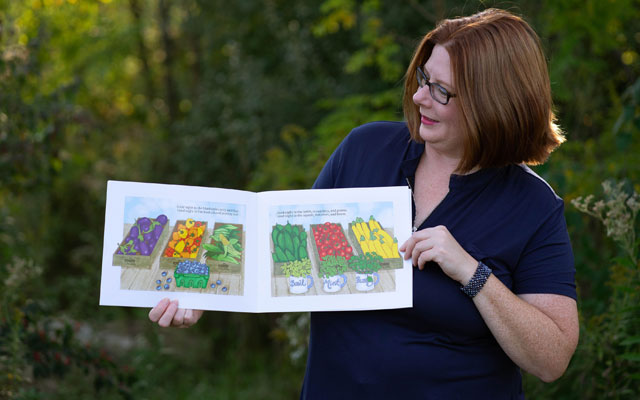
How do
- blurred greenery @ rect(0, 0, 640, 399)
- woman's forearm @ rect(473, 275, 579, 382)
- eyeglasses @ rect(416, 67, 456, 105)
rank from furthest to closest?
1. blurred greenery @ rect(0, 0, 640, 399)
2. eyeglasses @ rect(416, 67, 456, 105)
3. woman's forearm @ rect(473, 275, 579, 382)

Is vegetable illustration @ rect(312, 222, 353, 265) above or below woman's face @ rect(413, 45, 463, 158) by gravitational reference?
below

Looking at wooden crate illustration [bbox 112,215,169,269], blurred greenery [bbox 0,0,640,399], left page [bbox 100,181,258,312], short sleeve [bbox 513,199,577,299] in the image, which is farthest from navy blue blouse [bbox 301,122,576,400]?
blurred greenery [bbox 0,0,640,399]

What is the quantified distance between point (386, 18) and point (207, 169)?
8.25 feet

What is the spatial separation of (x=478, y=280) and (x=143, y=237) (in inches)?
39.9

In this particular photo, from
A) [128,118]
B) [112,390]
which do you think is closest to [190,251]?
[112,390]

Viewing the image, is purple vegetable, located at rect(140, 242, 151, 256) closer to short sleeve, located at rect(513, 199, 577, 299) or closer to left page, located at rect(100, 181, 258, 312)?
left page, located at rect(100, 181, 258, 312)

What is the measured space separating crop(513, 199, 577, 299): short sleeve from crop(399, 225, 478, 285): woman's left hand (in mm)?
181

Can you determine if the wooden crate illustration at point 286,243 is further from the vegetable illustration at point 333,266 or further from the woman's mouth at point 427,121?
the woman's mouth at point 427,121

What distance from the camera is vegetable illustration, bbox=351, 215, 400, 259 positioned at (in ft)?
6.25

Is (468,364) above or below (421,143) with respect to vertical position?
below

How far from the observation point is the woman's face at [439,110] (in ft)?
Result: 6.12

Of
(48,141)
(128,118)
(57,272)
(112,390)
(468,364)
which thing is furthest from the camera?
(128,118)

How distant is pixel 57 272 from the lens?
7500 mm

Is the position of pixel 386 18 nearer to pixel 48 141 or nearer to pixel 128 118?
pixel 48 141
